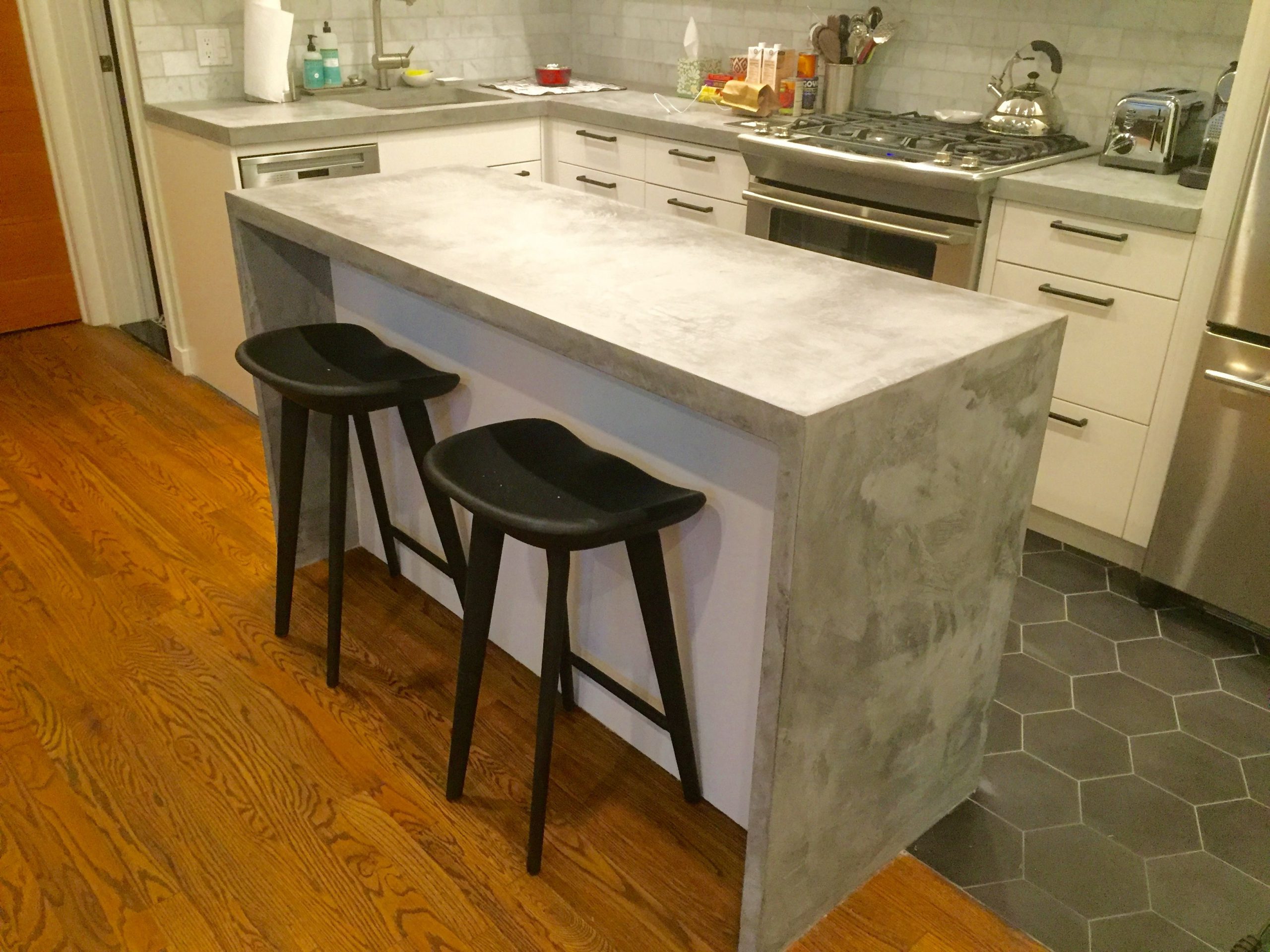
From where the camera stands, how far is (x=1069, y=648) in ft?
7.97

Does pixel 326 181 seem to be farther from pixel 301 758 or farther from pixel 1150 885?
pixel 1150 885

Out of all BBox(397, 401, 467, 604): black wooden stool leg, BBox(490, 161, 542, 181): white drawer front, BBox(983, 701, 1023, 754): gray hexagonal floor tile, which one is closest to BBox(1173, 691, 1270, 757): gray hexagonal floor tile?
BBox(983, 701, 1023, 754): gray hexagonal floor tile

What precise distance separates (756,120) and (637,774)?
2378mm

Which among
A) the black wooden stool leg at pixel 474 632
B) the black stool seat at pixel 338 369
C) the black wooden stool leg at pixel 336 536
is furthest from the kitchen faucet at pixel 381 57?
the black wooden stool leg at pixel 474 632

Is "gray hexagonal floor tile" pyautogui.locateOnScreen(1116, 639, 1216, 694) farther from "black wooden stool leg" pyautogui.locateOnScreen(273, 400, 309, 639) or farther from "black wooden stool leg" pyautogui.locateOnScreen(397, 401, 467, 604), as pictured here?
"black wooden stool leg" pyautogui.locateOnScreen(273, 400, 309, 639)

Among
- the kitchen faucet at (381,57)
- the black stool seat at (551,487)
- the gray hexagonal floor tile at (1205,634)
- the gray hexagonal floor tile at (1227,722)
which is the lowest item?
the gray hexagonal floor tile at (1227,722)

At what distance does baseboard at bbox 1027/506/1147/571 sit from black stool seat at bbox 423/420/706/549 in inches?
57.7

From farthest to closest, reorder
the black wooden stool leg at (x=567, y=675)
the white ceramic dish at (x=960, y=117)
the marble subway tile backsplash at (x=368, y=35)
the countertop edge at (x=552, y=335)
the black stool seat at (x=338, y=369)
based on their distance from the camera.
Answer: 1. the marble subway tile backsplash at (x=368, y=35)
2. the white ceramic dish at (x=960, y=117)
3. the black wooden stool leg at (x=567, y=675)
4. the black stool seat at (x=338, y=369)
5. the countertop edge at (x=552, y=335)

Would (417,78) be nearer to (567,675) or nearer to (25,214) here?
(25,214)

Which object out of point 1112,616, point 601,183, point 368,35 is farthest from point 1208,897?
point 368,35

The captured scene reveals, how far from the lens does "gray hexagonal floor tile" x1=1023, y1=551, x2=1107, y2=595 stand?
2682mm

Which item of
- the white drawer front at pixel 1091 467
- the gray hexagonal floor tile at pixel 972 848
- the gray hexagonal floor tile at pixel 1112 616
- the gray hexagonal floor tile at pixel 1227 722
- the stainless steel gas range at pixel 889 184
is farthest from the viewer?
the stainless steel gas range at pixel 889 184

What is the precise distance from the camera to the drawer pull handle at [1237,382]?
228 cm

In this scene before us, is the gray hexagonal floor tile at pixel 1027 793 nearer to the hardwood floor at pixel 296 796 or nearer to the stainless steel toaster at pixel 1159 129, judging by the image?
the hardwood floor at pixel 296 796
